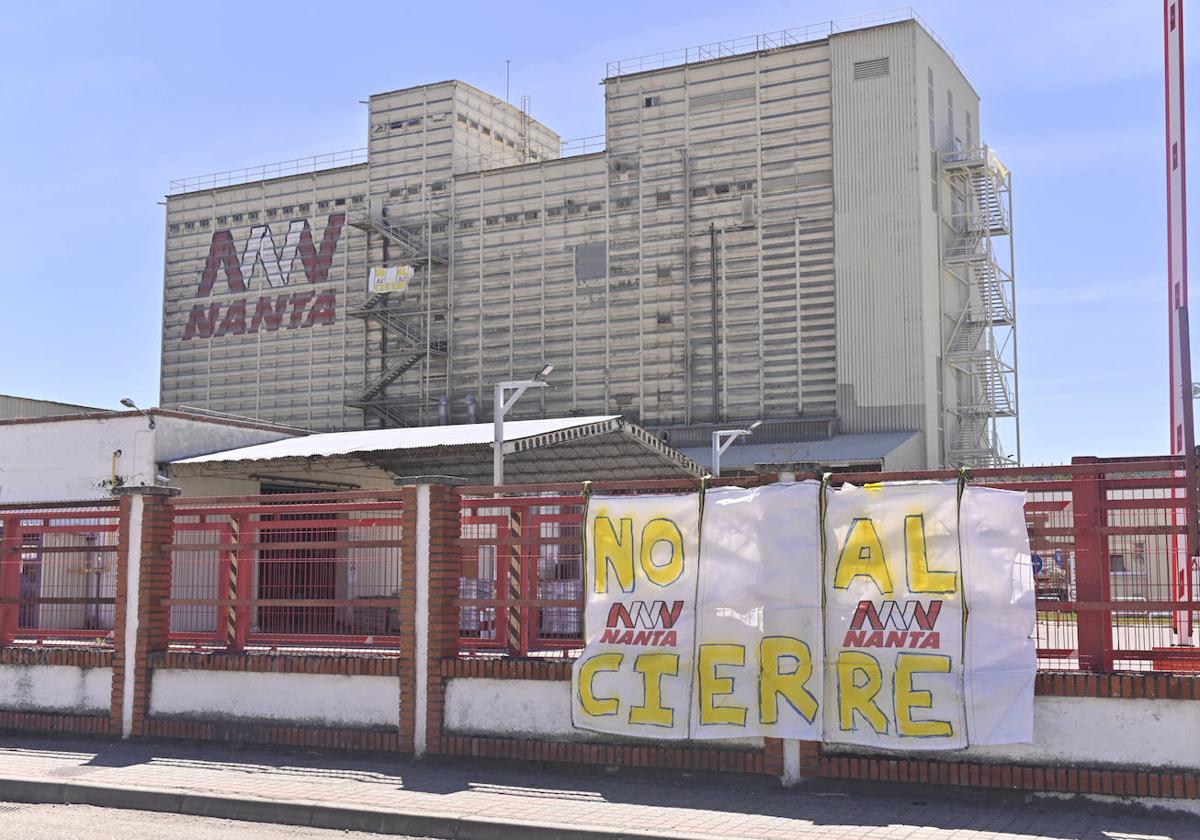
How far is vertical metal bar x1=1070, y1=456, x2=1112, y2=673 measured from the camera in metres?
9.88

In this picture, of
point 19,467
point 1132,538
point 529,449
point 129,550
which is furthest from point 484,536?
point 19,467

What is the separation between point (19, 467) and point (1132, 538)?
86.1 feet

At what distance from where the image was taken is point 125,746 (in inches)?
533

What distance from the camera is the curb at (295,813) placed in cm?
929

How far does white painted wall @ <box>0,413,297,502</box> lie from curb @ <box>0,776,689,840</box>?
56.6 feet

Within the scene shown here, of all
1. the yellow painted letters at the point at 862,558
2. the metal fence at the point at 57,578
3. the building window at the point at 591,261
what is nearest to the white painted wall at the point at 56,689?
the metal fence at the point at 57,578

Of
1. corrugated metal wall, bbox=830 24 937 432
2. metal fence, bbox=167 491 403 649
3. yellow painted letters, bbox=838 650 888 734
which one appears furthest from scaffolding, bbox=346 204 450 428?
yellow painted letters, bbox=838 650 888 734

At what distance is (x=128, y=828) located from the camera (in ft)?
32.5

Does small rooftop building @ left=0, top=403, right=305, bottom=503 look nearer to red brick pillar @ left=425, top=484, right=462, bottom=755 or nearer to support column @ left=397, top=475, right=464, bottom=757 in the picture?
support column @ left=397, top=475, right=464, bottom=757

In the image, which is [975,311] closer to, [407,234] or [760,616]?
[407,234]

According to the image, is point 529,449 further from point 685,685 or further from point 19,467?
point 685,685

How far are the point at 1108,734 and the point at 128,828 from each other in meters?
7.61

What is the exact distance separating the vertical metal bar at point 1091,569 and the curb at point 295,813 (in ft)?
12.1

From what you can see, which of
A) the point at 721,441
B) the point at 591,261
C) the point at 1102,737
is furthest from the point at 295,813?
the point at 591,261
